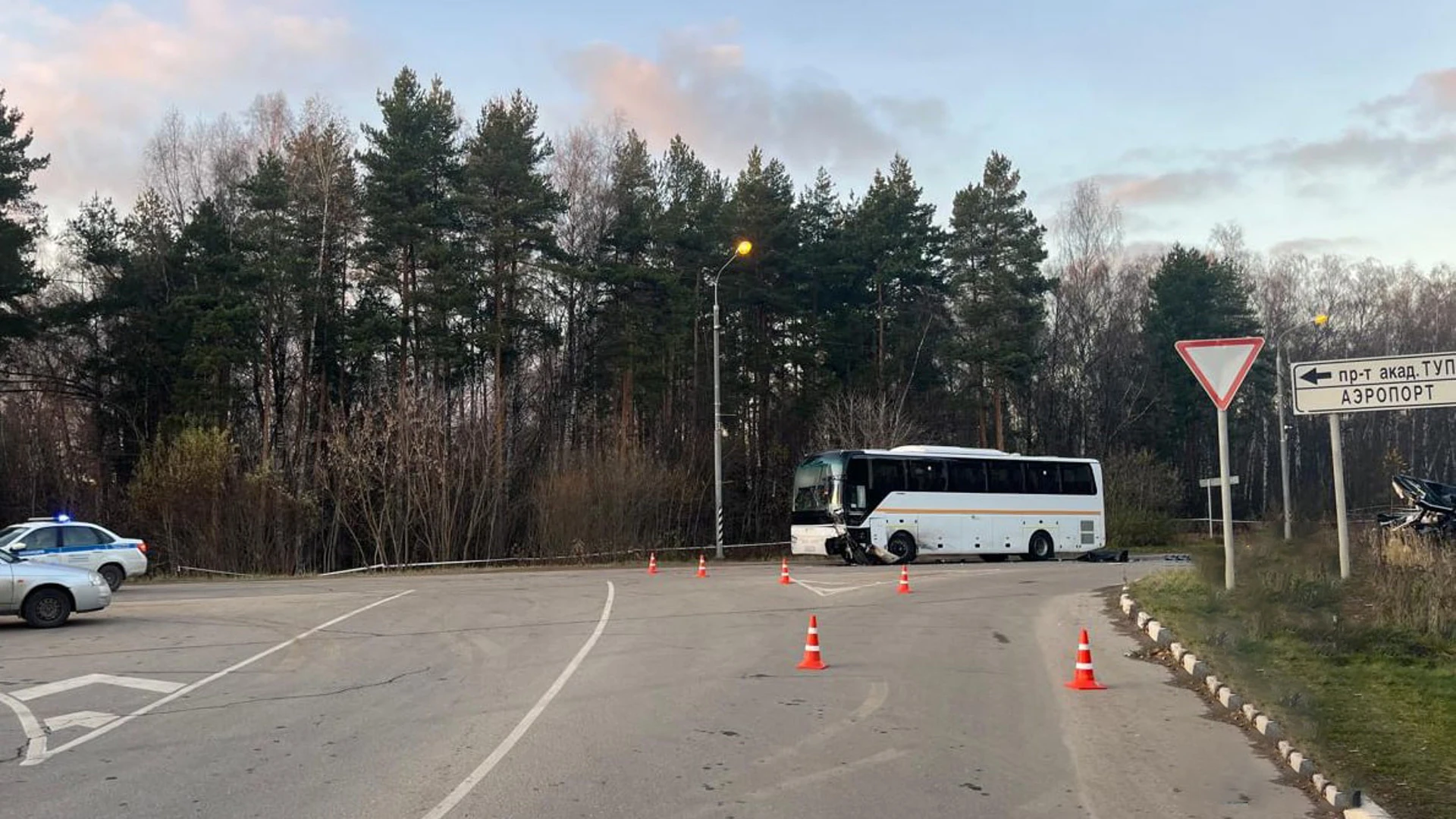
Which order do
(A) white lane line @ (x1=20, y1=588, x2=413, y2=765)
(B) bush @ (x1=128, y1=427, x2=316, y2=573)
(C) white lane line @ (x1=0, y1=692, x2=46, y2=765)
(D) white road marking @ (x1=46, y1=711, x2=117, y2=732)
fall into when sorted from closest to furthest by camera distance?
1. (C) white lane line @ (x1=0, y1=692, x2=46, y2=765)
2. (A) white lane line @ (x1=20, y1=588, x2=413, y2=765)
3. (D) white road marking @ (x1=46, y1=711, x2=117, y2=732)
4. (B) bush @ (x1=128, y1=427, x2=316, y2=573)

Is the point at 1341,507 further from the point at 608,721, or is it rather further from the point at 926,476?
the point at 926,476

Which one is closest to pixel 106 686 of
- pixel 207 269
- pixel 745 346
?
pixel 207 269

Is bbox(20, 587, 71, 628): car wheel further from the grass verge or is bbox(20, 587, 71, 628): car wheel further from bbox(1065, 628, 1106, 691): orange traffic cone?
the grass verge

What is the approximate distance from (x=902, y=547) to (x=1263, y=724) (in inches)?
994

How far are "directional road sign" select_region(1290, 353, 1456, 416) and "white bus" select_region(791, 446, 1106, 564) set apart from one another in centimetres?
1824

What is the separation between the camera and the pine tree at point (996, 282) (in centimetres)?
5172

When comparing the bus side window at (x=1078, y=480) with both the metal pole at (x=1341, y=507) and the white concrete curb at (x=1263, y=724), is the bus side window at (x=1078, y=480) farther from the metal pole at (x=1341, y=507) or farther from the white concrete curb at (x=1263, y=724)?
the white concrete curb at (x=1263, y=724)

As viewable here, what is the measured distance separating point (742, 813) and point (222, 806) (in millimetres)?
3239

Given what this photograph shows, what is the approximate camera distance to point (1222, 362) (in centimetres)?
1489

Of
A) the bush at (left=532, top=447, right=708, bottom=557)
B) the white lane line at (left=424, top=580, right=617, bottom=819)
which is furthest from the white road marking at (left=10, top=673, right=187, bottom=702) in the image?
the bush at (left=532, top=447, right=708, bottom=557)

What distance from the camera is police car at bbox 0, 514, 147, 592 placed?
74.5 feet

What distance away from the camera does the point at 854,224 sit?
5625cm

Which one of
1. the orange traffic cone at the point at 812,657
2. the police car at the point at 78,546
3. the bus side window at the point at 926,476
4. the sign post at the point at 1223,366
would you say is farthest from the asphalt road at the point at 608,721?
the bus side window at the point at 926,476

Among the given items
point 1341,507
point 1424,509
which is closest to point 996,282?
point 1424,509
